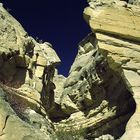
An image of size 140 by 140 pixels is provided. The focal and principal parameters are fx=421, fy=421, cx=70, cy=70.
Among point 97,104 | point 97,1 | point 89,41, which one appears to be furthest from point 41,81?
point 89,41

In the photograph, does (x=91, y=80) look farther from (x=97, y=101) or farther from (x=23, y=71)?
(x=23, y=71)

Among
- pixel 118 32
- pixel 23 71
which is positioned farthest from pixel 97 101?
pixel 118 32

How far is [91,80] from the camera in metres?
35.0

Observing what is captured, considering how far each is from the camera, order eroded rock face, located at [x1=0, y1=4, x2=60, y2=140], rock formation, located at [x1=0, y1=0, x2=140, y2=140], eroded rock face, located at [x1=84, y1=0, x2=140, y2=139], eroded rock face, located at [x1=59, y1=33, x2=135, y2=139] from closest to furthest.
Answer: eroded rock face, located at [x1=0, y1=4, x2=60, y2=140], rock formation, located at [x1=0, y1=0, x2=140, y2=140], eroded rock face, located at [x1=84, y1=0, x2=140, y2=139], eroded rock face, located at [x1=59, y1=33, x2=135, y2=139]

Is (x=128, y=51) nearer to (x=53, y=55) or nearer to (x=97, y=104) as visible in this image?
(x=97, y=104)

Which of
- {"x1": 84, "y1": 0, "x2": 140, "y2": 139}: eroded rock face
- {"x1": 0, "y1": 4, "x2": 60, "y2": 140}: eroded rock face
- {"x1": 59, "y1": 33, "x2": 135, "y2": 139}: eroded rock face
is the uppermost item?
{"x1": 84, "y1": 0, "x2": 140, "y2": 139}: eroded rock face

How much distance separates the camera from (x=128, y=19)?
2911 centimetres

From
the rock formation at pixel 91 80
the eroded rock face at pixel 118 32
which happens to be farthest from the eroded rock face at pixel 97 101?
the eroded rock face at pixel 118 32

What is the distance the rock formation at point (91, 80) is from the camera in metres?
27.8

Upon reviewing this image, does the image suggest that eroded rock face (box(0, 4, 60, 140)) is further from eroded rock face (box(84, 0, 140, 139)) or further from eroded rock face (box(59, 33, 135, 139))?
eroded rock face (box(84, 0, 140, 139))

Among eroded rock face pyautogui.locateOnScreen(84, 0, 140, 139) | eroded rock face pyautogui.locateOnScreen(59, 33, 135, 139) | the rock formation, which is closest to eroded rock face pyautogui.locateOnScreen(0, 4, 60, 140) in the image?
the rock formation

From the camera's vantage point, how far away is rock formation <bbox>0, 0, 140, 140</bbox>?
91.1ft

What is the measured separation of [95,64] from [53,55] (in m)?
4.71

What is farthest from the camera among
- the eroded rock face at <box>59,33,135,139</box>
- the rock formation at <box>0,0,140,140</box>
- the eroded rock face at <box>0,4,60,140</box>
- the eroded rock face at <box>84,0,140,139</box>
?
the eroded rock face at <box>59,33,135,139</box>
